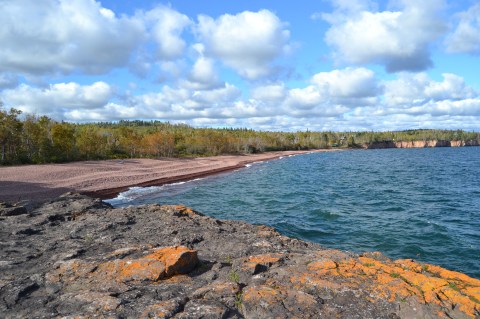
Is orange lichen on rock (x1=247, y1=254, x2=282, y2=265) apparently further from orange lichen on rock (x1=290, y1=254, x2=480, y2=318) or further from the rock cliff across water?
orange lichen on rock (x1=290, y1=254, x2=480, y2=318)

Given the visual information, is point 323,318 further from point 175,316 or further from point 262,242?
point 262,242

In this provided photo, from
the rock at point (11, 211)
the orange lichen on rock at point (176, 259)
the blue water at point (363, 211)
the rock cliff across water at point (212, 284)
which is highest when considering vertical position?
the orange lichen on rock at point (176, 259)

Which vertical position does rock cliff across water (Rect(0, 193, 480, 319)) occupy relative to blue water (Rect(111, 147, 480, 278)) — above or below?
above

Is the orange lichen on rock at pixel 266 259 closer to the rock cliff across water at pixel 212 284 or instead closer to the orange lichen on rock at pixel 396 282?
the rock cliff across water at pixel 212 284

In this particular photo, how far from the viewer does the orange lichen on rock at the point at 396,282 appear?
638 cm

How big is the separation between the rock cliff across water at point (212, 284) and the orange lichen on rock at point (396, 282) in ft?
0.07

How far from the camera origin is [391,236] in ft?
55.9

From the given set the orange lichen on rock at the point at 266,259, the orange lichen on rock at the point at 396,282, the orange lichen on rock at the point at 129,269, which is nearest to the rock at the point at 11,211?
the orange lichen on rock at the point at 129,269

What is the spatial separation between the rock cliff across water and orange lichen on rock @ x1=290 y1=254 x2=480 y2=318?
2 cm

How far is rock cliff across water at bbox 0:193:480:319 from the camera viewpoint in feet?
20.1

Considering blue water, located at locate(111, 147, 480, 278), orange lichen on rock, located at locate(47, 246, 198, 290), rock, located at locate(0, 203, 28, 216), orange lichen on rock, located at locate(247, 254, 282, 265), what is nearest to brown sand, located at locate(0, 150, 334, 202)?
blue water, located at locate(111, 147, 480, 278)

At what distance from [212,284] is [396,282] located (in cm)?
418

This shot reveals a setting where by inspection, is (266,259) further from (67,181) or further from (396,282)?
(67,181)

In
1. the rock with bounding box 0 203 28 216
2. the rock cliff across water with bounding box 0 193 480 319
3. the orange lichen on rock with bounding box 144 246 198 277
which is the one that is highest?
the orange lichen on rock with bounding box 144 246 198 277
